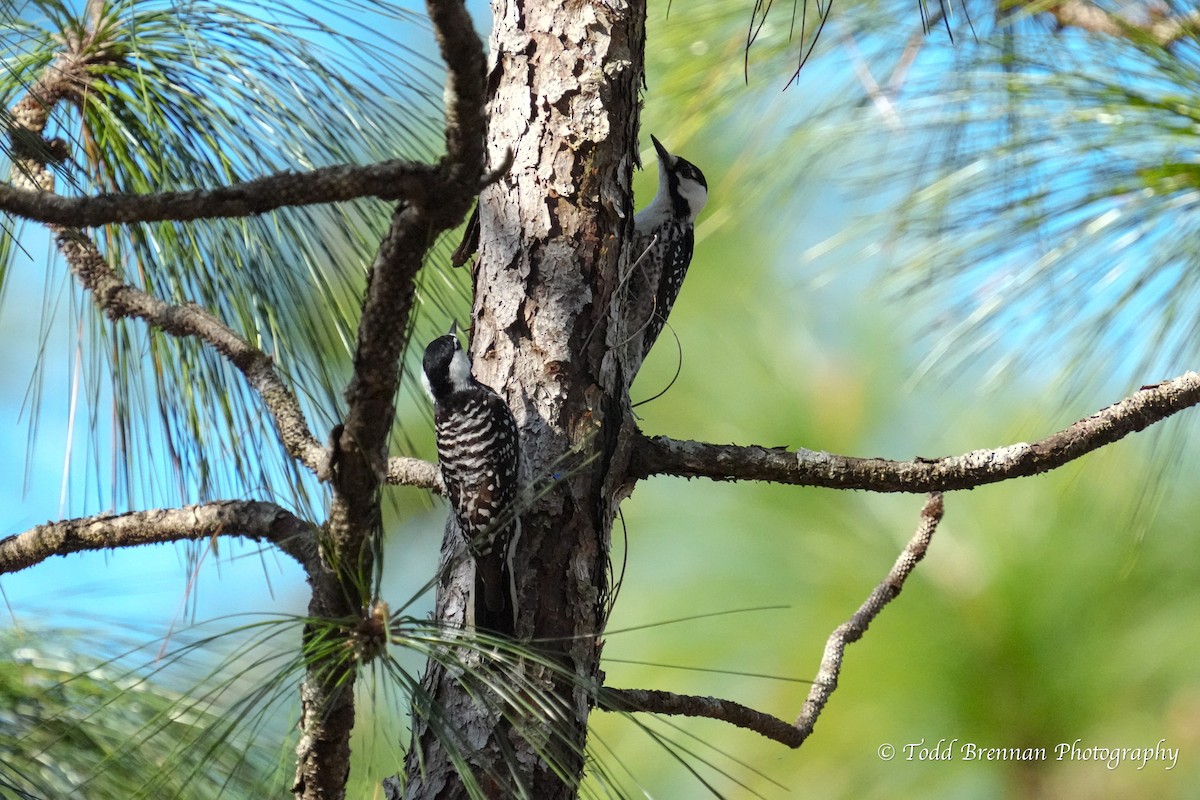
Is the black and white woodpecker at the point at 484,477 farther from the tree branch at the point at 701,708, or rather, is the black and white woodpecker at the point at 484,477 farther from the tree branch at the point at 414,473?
the tree branch at the point at 701,708

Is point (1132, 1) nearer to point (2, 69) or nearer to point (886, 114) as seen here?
point (886, 114)

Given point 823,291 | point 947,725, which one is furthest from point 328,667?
point 823,291

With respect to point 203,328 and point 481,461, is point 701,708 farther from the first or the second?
point 203,328

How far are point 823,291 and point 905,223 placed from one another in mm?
1825

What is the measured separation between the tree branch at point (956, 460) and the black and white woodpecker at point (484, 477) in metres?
0.24

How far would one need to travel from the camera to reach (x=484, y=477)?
1515mm

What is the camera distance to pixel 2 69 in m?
1.57

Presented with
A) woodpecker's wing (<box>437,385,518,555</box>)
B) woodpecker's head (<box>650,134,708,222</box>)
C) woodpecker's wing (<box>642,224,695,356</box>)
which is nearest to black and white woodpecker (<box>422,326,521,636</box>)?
woodpecker's wing (<box>437,385,518,555</box>)

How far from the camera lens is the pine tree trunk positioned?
1.41 meters

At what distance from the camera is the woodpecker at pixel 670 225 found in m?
2.27

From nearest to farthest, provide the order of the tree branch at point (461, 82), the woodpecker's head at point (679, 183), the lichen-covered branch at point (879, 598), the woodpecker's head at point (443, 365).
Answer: the tree branch at point (461, 82) < the lichen-covered branch at point (879, 598) < the woodpecker's head at point (443, 365) < the woodpecker's head at point (679, 183)

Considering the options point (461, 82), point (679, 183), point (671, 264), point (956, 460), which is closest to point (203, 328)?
point (461, 82)

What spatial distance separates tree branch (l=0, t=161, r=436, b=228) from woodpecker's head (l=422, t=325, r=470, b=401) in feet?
2.90

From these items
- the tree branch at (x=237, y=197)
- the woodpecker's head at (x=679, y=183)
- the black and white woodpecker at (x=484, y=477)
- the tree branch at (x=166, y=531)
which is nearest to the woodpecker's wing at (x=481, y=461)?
the black and white woodpecker at (x=484, y=477)
